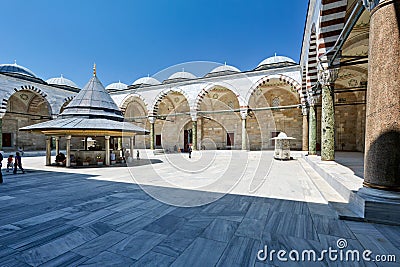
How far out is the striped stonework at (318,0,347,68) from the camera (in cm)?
643

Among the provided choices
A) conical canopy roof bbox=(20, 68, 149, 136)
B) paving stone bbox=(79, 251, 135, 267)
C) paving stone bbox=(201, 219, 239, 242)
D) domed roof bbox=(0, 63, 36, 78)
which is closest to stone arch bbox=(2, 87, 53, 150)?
domed roof bbox=(0, 63, 36, 78)

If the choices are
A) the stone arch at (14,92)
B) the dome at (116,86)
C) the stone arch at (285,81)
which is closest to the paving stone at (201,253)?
the stone arch at (285,81)

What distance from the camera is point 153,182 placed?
5.95 meters

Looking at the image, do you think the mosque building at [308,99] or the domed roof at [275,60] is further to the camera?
the domed roof at [275,60]

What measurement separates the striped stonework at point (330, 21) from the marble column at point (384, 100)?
156 inches

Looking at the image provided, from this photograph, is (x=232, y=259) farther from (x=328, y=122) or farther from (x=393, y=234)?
(x=328, y=122)

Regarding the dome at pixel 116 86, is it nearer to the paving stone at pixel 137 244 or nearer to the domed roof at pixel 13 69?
the domed roof at pixel 13 69

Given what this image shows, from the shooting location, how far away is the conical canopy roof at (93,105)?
10.7m

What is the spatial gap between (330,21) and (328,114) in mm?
3142

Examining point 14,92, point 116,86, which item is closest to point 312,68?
point 14,92

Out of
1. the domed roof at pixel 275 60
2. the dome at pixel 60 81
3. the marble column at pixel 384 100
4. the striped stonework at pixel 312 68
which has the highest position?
the domed roof at pixel 275 60

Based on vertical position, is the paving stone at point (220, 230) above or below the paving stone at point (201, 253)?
below

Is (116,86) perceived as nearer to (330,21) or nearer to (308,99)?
(308,99)

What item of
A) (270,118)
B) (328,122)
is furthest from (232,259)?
(270,118)
